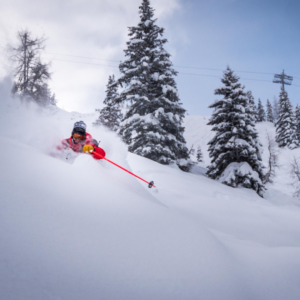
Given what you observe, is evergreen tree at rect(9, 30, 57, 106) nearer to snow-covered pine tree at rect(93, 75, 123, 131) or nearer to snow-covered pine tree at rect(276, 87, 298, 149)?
snow-covered pine tree at rect(93, 75, 123, 131)

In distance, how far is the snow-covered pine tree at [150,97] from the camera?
1185 centimetres

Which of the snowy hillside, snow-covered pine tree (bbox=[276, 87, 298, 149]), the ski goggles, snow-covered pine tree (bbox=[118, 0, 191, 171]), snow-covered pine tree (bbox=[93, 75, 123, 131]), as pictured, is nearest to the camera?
the snowy hillside

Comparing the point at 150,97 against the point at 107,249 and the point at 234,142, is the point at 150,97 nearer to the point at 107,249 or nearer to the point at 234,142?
the point at 234,142

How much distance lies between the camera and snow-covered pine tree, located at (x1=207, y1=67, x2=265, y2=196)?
41.1 feet

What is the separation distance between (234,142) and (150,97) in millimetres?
7160

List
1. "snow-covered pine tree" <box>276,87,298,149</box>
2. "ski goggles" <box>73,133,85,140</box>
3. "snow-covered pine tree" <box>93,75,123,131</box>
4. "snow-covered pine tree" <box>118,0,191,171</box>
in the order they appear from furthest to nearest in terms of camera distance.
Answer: "snow-covered pine tree" <box>276,87,298,149</box> < "snow-covered pine tree" <box>93,75,123,131</box> < "snow-covered pine tree" <box>118,0,191,171</box> < "ski goggles" <box>73,133,85,140</box>

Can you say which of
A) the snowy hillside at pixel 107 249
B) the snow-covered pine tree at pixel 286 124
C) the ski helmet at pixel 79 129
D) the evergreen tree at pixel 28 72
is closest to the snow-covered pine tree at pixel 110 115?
the evergreen tree at pixel 28 72

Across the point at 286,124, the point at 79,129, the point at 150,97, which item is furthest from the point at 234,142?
the point at 286,124

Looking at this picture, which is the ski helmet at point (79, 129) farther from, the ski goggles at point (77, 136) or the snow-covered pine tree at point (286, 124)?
the snow-covered pine tree at point (286, 124)

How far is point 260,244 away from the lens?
8.59ft

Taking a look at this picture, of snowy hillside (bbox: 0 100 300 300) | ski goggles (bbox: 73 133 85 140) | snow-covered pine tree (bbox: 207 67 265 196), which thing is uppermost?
snow-covered pine tree (bbox: 207 67 265 196)

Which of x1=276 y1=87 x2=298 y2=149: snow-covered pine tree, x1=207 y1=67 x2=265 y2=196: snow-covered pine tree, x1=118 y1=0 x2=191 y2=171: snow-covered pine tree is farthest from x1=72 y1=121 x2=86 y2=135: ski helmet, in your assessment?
x1=276 y1=87 x2=298 y2=149: snow-covered pine tree

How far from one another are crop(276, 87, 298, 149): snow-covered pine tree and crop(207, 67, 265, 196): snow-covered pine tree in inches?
1109

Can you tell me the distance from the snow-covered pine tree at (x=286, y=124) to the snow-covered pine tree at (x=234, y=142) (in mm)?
28158
